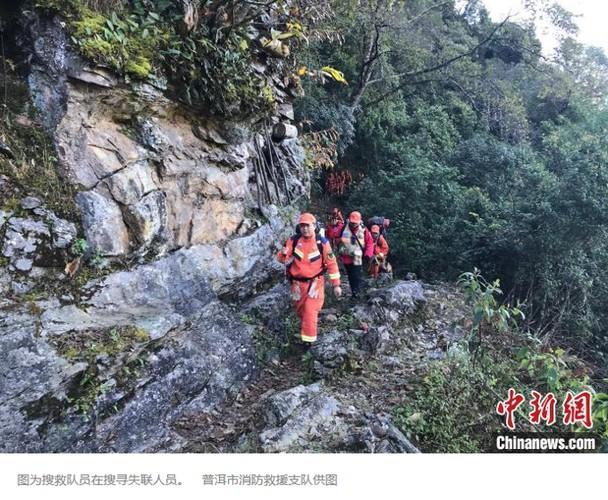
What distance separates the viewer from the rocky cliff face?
3.29 metres

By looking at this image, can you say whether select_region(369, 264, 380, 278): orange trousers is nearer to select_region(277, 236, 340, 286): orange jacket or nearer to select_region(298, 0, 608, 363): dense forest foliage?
select_region(298, 0, 608, 363): dense forest foliage

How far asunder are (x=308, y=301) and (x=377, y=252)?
3073 millimetres

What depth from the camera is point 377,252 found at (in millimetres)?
7844

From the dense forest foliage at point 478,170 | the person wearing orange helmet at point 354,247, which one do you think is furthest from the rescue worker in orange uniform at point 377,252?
the dense forest foliage at point 478,170

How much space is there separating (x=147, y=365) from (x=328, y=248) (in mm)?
2414

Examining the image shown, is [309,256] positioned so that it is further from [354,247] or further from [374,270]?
[374,270]

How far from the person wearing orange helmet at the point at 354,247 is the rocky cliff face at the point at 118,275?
188 cm

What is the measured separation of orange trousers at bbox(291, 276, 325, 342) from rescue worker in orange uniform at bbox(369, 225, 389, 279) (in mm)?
2712

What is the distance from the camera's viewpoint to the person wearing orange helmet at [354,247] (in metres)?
6.83

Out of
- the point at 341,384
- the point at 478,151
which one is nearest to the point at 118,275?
the point at 341,384

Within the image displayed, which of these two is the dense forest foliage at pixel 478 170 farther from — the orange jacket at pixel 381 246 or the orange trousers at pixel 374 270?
the orange jacket at pixel 381 246

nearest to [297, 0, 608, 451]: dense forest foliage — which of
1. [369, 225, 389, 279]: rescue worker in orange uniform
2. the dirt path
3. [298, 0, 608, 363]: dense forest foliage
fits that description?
[298, 0, 608, 363]: dense forest foliage
